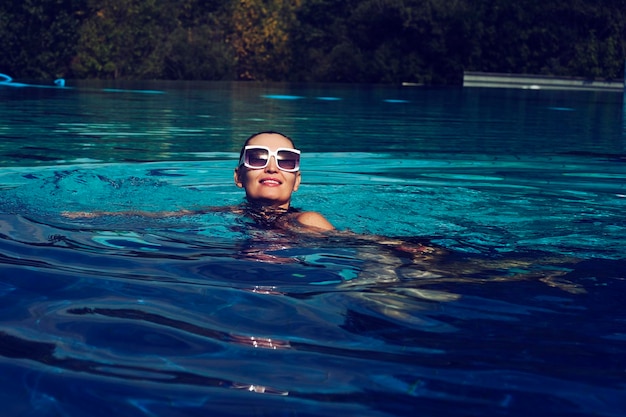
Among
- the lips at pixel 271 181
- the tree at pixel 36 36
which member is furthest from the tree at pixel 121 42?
A: the lips at pixel 271 181

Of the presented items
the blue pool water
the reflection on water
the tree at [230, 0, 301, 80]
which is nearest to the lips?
the blue pool water

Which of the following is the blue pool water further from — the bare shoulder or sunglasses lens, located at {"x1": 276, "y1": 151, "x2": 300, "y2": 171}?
sunglasses lens, located at {"x1": 276, "y1": 151, "x2": 300, "y2": 171}

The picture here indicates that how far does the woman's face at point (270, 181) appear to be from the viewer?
547 cm

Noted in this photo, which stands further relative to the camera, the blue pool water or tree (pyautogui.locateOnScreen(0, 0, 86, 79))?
tree (pyautogui.locateOnScreen(0, 0, 86, 79))

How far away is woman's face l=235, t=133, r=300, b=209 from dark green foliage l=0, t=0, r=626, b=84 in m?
29.6

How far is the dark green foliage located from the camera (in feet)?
111

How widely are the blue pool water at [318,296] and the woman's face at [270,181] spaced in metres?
0.21

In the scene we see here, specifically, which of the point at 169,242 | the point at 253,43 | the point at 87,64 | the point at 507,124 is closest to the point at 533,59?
the point at 253,43

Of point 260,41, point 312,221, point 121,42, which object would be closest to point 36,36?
point 121,42

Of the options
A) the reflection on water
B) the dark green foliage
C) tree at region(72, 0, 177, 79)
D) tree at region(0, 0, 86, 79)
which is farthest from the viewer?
tree at region(72, 0, 177, 79)

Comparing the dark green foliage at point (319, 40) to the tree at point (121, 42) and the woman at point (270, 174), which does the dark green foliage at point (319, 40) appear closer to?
the tree at point (121, 42)

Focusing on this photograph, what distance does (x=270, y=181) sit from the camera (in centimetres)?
549

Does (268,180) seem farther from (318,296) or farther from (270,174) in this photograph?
(318,296)

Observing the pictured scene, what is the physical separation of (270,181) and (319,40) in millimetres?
35577
